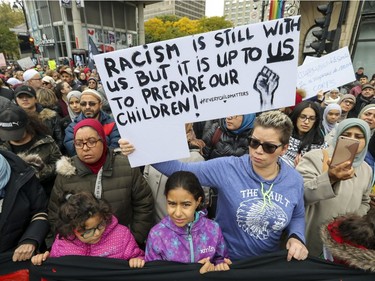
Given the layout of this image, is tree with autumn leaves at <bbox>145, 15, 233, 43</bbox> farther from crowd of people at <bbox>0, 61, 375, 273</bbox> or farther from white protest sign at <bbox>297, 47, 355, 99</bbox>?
crowd of people at <bbox>0, 61, 375, 273</bbox>

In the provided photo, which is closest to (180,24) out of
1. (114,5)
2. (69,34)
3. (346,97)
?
(114,5)

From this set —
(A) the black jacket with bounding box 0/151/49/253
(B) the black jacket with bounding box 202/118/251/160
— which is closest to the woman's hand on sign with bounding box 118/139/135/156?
(A) the black jacket with bounding box 0/151/49/253

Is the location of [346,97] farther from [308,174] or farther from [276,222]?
[276,222]

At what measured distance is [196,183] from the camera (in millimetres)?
1708

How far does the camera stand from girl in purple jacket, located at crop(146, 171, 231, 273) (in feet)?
5.40

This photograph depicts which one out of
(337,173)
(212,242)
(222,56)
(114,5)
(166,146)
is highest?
(114,5)

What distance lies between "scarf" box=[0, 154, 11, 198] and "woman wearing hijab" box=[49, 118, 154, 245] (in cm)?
32

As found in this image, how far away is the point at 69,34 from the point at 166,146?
3101 cm

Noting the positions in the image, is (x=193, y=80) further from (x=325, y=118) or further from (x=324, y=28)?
(x=324, y=28)

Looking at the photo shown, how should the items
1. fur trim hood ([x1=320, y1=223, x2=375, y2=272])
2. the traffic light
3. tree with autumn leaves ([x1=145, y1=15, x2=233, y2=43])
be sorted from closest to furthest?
1. fur trim hood ([x1=320, y1=223, x2=375, y2=272])
2. the traffic light
3. tree with autumn leaves ([x1=145, y1=15, x2=233, y2=43])

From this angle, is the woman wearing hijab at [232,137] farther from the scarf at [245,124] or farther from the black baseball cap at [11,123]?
the black baseball cap at [11,123]

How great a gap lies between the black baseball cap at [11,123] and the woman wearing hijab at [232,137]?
1.75 meters

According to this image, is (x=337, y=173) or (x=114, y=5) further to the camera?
(x=114, y=5)

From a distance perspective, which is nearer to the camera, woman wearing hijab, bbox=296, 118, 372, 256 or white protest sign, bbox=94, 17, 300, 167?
white protest sign, bbox=94, 17, 300, 167
